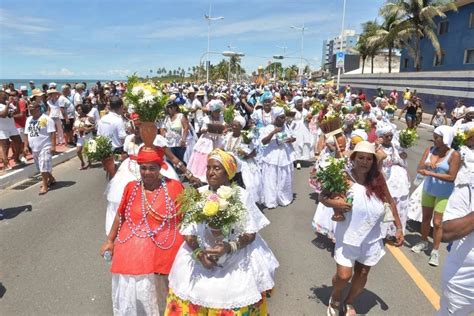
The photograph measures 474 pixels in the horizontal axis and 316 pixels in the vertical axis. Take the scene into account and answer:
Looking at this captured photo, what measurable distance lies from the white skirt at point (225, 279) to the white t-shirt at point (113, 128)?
13.0ft

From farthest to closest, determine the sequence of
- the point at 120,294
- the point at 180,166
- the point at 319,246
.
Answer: the point at 319,246, the point at 180,166, the point at 120,294

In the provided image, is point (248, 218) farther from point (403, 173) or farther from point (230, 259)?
point (403, 173)

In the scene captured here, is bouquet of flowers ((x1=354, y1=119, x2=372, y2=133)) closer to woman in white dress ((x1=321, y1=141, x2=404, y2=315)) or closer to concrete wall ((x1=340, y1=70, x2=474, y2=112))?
woman in white dress ((x1=321, y1=141, x2=404, y2=315))

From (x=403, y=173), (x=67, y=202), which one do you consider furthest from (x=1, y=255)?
(x=403, y=173)

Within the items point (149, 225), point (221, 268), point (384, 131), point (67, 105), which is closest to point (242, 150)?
point (384, 131)

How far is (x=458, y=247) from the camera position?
2822 mm

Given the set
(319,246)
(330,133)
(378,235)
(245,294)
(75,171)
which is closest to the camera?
(245,294)

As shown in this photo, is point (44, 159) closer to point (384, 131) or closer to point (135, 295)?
point (135, 295)

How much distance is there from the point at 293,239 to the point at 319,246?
1.42ft

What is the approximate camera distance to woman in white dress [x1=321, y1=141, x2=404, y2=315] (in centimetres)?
347

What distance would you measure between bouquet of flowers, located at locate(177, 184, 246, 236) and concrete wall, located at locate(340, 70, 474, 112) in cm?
2324

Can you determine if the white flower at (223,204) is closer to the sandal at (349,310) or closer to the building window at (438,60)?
the sandal at (349,310)

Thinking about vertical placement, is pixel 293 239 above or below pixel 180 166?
below

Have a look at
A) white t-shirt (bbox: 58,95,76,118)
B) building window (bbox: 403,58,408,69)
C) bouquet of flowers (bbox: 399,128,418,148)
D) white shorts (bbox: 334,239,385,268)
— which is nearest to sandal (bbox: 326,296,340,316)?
white shorts (bbox: 334,239,385,268)
